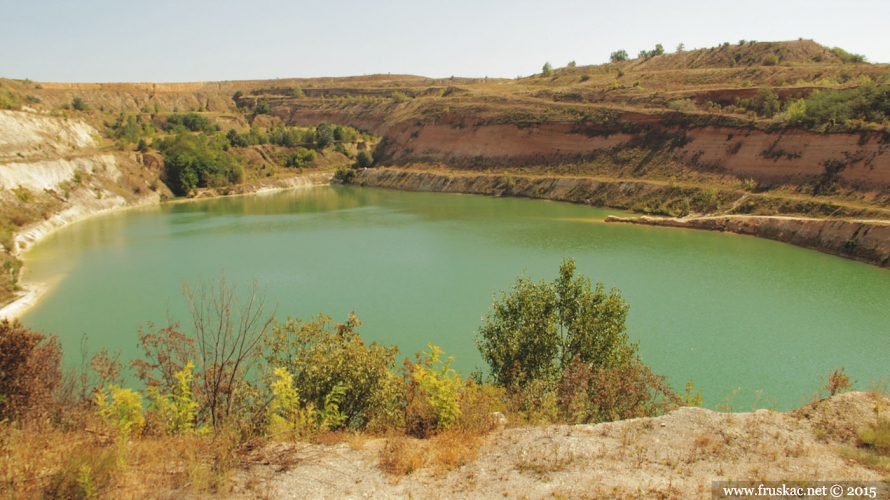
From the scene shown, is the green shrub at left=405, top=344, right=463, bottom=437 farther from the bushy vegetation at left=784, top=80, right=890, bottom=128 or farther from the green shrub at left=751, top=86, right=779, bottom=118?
the green shrub at left=751, top=86, right=779, bottom=118

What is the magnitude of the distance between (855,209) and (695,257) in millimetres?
11696

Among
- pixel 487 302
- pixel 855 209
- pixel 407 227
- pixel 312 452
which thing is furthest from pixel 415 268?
pixel 855 209

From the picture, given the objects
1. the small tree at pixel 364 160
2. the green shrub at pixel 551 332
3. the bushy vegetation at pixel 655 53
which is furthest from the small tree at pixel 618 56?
the green shrub at pixel 551 332

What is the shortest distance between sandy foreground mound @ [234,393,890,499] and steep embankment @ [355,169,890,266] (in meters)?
26.7

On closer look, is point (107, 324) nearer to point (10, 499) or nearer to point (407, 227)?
point (10, 499)

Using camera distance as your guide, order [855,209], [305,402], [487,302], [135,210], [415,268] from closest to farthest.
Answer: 1. [305,402]
2. [487,302]
3. [415,268]
4. [855,209]
5. [135,210]

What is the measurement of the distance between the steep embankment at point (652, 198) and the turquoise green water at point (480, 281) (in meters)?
1.51

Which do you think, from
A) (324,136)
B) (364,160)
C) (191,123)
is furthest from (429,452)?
(191,123)

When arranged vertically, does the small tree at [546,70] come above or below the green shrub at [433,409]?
above

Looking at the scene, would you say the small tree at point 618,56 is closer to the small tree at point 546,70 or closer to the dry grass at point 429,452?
the small tree at point 546,70

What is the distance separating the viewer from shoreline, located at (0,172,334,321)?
78.3 ft

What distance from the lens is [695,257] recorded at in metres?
31.7

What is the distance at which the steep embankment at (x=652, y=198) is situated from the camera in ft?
104

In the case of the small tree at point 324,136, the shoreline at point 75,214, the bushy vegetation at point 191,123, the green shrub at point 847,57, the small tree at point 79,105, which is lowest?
the shoreline at point 75,214
